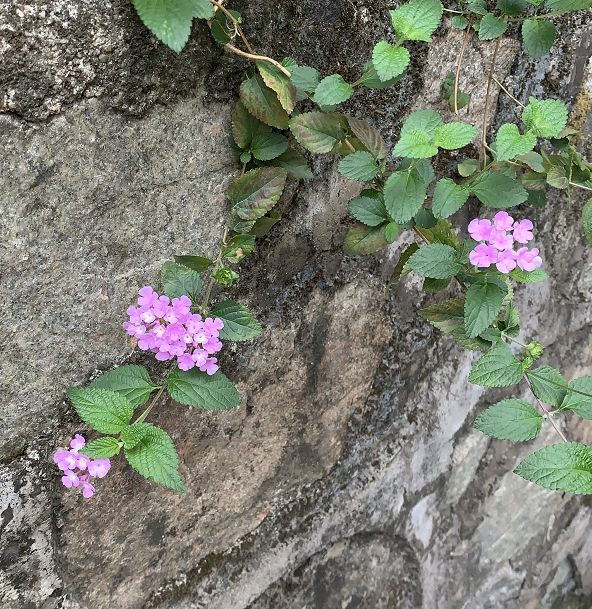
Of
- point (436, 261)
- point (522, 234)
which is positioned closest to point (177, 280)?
point (436, 261)

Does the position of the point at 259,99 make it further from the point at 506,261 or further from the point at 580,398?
the point at 580,398

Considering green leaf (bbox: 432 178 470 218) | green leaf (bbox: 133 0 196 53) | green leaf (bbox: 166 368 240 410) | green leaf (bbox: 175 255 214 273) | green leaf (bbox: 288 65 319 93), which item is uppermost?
green leaf (bbox: 133 0 196 53)

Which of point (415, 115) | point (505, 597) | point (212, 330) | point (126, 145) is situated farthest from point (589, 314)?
point (126, 145)

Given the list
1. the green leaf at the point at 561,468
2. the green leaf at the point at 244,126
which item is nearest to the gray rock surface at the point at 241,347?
the green leaf at the point at 244,126

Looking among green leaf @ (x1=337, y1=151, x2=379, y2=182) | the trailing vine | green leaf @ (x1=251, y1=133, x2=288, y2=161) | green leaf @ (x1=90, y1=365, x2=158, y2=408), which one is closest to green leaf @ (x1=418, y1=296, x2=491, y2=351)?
the trailing vine

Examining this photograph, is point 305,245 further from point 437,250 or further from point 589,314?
point 589,314

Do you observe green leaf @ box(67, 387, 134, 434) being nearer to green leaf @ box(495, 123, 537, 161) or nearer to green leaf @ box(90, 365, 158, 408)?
green leaf @ box(90, 365, 158, 408)
